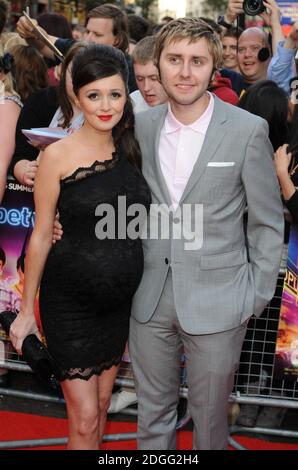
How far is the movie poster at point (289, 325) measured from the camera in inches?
131

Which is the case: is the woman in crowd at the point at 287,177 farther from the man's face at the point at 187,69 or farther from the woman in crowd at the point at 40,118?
the woman in crowd at the point at 40,118

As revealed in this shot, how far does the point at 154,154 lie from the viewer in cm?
269

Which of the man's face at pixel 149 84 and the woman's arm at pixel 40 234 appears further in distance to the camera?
the man's face at pixel 149 84

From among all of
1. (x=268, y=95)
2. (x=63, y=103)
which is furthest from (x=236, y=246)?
(x=63, y=103)

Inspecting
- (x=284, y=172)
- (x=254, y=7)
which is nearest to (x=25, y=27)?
(x=254, y=7)

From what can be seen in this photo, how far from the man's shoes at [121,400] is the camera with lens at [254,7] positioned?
9.22 feet

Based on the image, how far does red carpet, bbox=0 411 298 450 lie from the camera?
3625mm

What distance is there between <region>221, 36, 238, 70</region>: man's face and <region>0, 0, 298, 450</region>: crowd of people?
3540 millimetres

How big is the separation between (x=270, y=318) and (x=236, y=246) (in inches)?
39.7

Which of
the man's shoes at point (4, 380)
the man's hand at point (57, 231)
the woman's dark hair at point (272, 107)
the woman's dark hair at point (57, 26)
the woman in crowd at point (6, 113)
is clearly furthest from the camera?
the woman's dark hair at point (57, 26)

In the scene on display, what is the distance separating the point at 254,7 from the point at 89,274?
3.11 metres

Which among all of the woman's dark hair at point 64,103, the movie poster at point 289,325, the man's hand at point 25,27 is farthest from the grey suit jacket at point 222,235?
the man's hand at point 25,27

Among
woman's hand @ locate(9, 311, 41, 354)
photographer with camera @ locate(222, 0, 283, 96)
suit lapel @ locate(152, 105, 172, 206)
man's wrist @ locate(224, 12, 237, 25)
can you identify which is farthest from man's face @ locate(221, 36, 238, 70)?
woman's hand @ locate(9, 311, 41, 354)

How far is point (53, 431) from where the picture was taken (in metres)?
3.73
